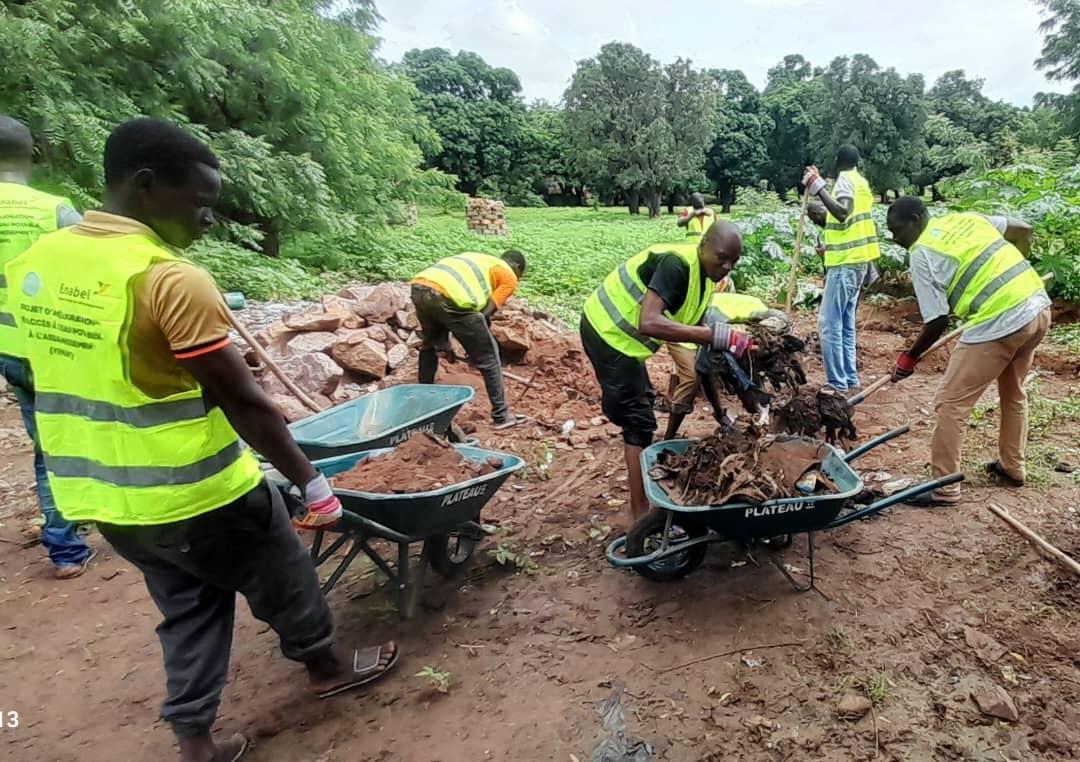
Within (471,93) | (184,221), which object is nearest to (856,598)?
(184,221)

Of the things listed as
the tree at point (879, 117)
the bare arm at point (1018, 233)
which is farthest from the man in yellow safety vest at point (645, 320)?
the tree at point (879, 117)

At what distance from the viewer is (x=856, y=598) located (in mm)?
3109

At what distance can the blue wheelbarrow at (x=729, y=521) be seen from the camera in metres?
2.76

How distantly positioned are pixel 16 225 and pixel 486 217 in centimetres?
1687

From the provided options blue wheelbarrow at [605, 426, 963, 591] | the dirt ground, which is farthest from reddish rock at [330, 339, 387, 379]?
blue wheelbarrow at [605, 426, 963, 591]

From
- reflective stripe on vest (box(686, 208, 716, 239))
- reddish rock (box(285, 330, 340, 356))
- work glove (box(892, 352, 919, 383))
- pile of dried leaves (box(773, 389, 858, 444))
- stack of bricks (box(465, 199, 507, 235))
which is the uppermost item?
stack of bricks (box(465, 199, 507, 235))

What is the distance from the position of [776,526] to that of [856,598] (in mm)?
671

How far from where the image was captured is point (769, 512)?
9.09 feet

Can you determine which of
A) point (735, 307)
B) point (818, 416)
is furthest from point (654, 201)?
point (818, 416)

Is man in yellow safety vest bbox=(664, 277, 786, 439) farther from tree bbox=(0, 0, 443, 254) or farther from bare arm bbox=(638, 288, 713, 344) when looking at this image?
tree bbox=(0, 0, 443, 254)

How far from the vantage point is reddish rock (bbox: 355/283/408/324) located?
7.47 m

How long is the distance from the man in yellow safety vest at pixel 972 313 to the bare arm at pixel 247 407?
354 centimetres

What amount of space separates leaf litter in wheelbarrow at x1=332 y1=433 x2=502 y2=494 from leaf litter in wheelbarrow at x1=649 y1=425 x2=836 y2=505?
897 millimetres

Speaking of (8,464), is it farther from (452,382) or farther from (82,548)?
(452,382)
